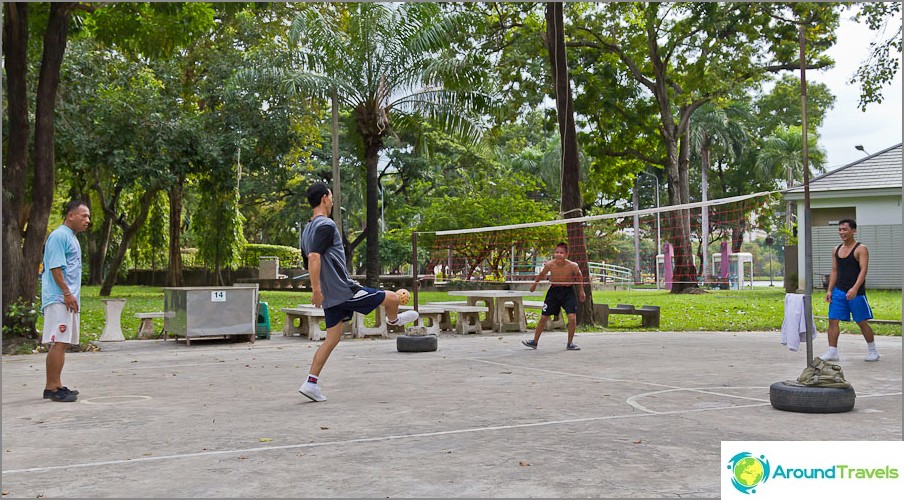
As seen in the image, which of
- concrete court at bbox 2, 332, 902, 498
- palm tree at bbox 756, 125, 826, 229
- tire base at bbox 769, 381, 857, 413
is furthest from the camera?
palm tree at bbox 756, 125, 826, 229

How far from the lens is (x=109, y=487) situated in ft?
16.4

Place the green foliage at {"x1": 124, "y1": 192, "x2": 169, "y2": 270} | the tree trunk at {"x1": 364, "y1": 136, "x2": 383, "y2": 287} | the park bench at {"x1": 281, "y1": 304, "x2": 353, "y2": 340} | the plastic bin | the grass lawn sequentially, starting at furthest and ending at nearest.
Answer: the green foliage at {"x1": 124, "y1": 192, "x2": 169, "y2": 270} → the tree trunk at {"x1": 364, "y1": 136, "x2": 383, "y2": 287} → the grass lawn → the plastic bin → the park bench at {"x1": 281, "y1": 304, "x2": 353, "y2": 340}

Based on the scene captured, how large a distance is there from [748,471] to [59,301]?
7123 mm

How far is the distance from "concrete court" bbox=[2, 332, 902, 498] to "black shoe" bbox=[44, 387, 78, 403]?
183mm

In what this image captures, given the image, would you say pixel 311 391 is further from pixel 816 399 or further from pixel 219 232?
pixel 219 232

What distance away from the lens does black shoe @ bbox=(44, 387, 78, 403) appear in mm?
8664

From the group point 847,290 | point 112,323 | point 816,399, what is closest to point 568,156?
point 847,290

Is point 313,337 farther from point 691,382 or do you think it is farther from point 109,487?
point 109,487

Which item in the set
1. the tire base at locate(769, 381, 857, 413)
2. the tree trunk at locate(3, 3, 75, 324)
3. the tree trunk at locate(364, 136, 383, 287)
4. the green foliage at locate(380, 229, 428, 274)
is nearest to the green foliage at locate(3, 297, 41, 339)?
the tree trunk at locate(3, 3, 75, 324)

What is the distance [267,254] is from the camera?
4778 centimetres

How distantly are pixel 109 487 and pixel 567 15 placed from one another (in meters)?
28.2

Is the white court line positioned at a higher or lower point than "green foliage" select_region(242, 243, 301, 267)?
lower

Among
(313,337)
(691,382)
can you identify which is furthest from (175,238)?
(691,382)

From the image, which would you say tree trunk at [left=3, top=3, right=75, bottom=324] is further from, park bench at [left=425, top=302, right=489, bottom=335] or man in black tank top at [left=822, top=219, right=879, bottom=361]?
man in black tank top at [left=822, top=219, right=879, bottom=361]
